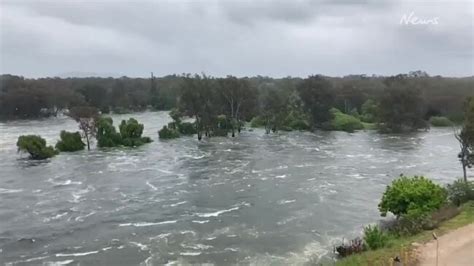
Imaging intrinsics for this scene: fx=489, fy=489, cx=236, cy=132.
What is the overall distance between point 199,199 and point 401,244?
17130 mm

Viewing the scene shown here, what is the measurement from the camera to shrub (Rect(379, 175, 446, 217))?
81.3 ft

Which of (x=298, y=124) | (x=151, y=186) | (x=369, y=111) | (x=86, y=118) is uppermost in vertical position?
(x=86, y=118)

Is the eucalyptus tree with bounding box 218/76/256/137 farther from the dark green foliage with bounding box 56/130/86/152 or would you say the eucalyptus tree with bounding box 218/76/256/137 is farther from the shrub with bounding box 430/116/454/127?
the shrub with bounding box 430/116/454/127

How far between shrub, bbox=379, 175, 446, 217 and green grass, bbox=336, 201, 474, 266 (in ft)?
4.25

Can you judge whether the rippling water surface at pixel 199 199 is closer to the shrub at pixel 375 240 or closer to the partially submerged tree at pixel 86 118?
the shrub at pixel 375 240

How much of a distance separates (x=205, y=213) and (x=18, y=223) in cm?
1134

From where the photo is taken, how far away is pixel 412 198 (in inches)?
985

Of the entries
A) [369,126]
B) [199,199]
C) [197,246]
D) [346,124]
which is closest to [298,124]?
[346,124]

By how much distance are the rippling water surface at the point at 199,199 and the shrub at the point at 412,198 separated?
252 cm

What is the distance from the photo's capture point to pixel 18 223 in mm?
29625

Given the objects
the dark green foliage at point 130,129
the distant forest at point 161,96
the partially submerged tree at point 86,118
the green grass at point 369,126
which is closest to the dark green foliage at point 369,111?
the green grass at point 369,126

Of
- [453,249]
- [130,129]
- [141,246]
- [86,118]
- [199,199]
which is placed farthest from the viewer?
[130,129]

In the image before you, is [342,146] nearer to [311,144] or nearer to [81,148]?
[311,144]

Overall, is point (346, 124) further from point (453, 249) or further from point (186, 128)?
point (453, 249)
